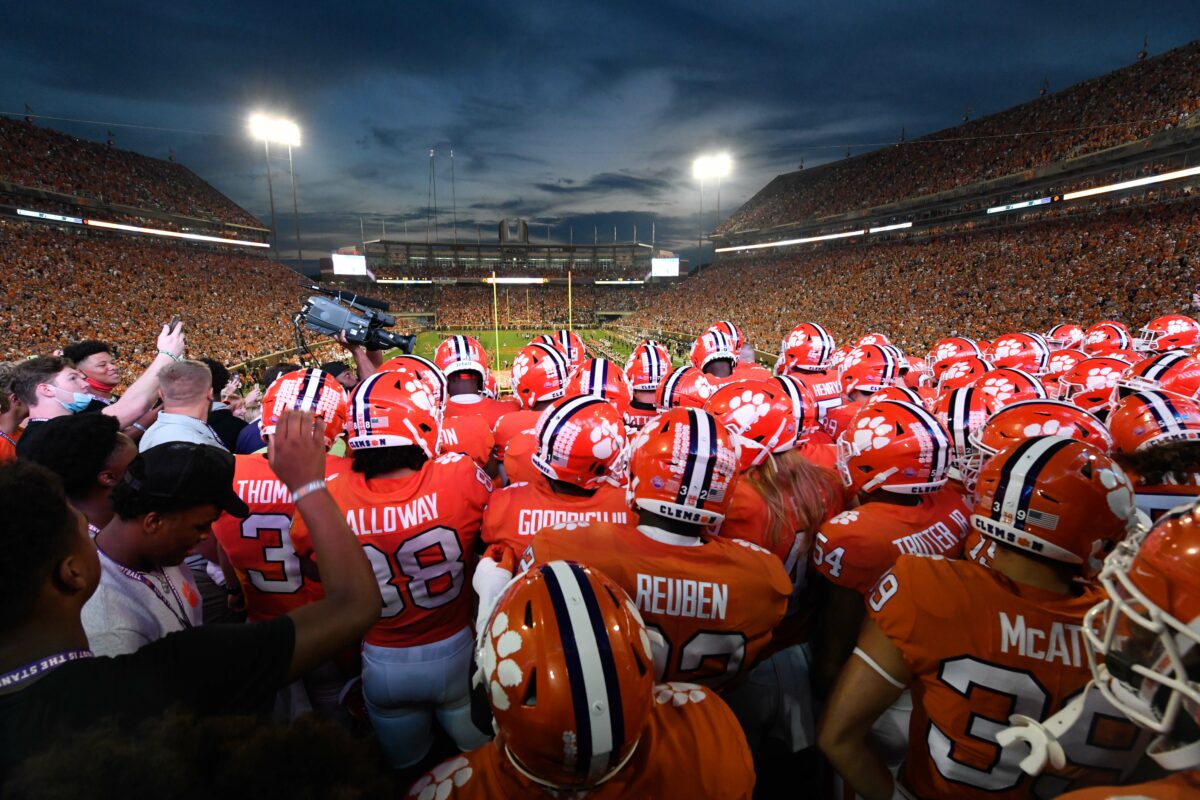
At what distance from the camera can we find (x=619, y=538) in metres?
2.29

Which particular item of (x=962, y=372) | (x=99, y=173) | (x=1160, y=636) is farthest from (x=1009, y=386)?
(x=99, y=173)

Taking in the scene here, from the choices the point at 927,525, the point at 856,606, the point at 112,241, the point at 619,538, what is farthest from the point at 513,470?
the point at 112,241

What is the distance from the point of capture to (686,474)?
2.30 m

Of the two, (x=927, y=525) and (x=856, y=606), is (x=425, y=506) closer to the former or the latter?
(x=856, y=606)

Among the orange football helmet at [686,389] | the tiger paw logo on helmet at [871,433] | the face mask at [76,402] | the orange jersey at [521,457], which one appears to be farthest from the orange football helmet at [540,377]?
→ the face mask at [76,402]

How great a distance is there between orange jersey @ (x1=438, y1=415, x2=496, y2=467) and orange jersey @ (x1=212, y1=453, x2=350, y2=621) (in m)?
1.66

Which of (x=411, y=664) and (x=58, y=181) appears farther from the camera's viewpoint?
(x=58, y=181)

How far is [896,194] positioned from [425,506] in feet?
142

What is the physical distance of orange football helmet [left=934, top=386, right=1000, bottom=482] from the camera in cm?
443

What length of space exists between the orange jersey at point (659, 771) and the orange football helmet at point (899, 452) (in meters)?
2.00

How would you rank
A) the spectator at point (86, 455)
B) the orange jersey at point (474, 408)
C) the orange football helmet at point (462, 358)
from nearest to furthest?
the spectator at point (86, 455)
the orange jersey at point (474, 408)
the orange football helmet at point (462, 358)

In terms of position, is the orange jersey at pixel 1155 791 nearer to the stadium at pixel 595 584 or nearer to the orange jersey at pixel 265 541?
the stadium at pixel 595 584

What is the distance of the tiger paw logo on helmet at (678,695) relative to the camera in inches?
65.4

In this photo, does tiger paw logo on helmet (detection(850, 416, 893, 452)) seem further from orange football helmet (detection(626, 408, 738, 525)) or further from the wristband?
the wristband
